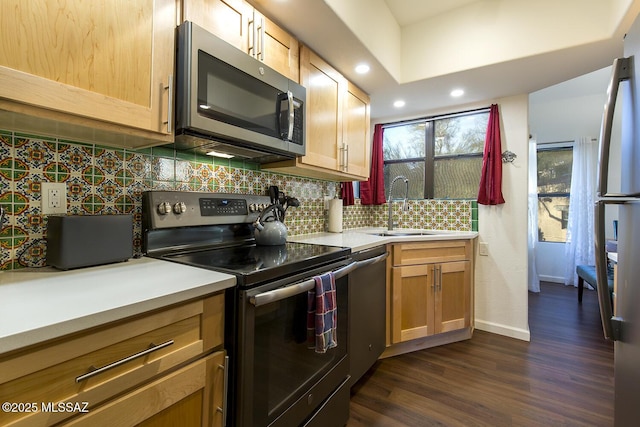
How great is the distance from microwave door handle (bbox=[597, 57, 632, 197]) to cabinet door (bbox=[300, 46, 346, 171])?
1.33m

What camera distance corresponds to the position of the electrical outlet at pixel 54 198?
103cm

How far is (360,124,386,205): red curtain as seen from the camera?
312 cm

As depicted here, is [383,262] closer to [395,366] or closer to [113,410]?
[395,366]

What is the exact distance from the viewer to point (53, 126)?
938mm

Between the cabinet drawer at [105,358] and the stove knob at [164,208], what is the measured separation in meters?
0.60

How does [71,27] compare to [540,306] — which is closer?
[71,27]

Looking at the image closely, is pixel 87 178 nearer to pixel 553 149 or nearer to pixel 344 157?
pixel 344 157

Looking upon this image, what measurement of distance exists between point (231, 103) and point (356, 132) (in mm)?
1269

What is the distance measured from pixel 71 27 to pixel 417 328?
8.25 feet

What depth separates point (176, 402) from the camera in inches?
30.2

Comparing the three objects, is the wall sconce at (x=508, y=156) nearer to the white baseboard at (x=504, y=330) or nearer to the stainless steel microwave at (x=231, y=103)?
the white baseboard at (x=504, y=330)

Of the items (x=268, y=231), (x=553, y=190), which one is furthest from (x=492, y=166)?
(x=553, y=190)

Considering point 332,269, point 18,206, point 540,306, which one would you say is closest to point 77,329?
point 18,206

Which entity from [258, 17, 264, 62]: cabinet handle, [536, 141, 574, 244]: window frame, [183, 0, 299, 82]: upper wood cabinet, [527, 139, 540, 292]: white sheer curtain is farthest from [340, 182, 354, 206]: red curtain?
[536, 141, 574, 244]: window frame
